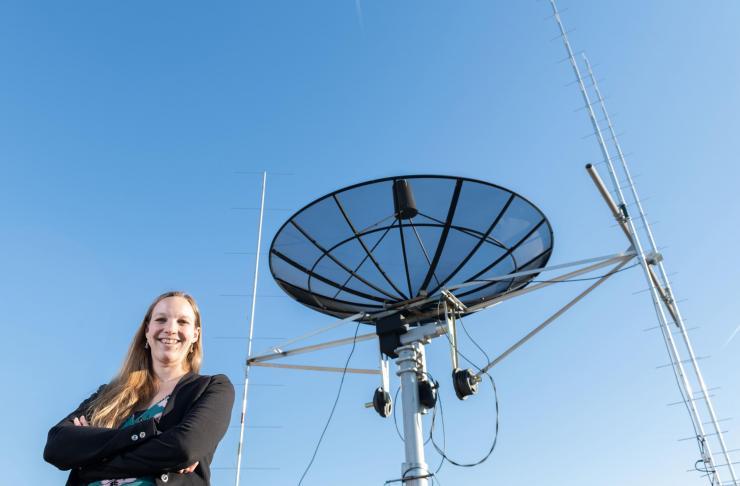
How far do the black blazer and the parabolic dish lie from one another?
248 inches

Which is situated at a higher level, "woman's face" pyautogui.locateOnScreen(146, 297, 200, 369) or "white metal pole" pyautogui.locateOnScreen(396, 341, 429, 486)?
"white metal pole" pyautogui.locateOnScreen(396, 341, 429, 486)

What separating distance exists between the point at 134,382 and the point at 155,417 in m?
0.30

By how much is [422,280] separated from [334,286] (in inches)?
57.5

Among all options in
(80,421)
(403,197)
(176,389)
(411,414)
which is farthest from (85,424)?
(403,197)

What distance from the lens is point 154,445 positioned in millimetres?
2355

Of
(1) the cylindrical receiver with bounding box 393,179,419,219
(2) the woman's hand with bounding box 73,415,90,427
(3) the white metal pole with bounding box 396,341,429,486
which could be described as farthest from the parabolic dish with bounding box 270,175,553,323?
(2) the woman's hand with bounding box 73,415,90,427

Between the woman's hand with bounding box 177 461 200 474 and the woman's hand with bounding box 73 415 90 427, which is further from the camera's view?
the woman's hand with bounding box 73 415 90 427

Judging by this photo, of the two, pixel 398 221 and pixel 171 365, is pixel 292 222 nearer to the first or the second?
pixel 398 221

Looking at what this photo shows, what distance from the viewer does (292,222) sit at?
9.36 meters

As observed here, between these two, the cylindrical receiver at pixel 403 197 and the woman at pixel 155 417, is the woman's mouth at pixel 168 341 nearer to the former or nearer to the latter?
the woman at pixel 155 417

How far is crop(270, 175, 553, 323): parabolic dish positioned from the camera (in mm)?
8852

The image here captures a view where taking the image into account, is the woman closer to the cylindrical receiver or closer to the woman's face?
the woman's face

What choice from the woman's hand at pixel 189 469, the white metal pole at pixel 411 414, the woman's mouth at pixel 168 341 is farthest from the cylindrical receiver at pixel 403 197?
the woman's hand at pixel 189 469

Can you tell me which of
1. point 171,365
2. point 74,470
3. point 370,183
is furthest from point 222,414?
point 370,183
